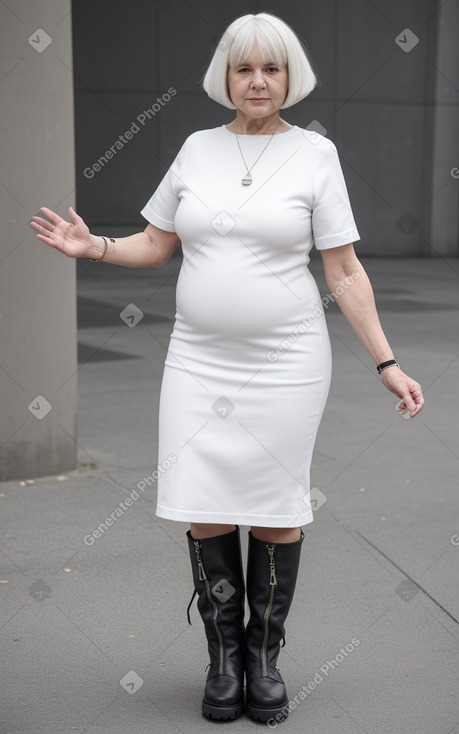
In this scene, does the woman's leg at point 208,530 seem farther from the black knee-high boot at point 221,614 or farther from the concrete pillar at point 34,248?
the concrete pillar at point 34,248

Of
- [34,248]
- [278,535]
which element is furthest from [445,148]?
[278,535]

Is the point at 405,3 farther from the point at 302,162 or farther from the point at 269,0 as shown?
the point at 302,162

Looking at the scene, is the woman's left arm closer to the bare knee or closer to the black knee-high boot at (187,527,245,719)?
the bare knee

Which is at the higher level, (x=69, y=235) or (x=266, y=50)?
(x=266, y=50)

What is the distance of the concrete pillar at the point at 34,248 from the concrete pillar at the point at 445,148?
517 inches

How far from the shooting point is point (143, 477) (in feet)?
17.4

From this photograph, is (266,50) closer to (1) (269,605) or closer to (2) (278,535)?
(2) (278,535)

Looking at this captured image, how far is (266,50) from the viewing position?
2736 mm

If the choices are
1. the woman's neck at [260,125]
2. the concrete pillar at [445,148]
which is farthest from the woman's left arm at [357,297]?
the concrete pillar at [445,148]

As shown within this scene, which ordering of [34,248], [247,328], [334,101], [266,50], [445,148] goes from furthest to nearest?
1. [445,148]
2. [334,101]
3. [34,248]
4. [247,328]
5. [266,50]

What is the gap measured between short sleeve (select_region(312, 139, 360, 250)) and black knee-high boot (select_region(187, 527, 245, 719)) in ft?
2.82

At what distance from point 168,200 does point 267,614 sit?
118cm

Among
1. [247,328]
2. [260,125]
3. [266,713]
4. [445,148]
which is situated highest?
[260,125]

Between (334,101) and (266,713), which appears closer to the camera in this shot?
(266,713)
